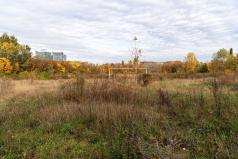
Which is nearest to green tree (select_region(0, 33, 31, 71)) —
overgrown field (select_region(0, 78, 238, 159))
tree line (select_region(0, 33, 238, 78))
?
tree line (select_region(0, 33, 238, 78))

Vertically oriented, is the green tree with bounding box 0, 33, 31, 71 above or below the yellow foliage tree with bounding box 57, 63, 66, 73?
above

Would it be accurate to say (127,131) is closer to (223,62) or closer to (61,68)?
(223,62)

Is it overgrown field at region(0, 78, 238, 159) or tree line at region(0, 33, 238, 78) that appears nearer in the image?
overgrown field at region(0, 78, 238, 159)

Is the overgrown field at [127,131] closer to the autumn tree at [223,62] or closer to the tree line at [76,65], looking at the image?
the autumn tree at [223,62]

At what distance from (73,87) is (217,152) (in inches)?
274

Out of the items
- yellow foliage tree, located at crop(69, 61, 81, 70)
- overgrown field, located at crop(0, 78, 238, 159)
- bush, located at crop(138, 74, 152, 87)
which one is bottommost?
overgrown field, located at crop(0, 78, 238, 159)

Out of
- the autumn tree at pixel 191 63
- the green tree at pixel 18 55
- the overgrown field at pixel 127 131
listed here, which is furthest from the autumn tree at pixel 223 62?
the green tree at pixel 18 55

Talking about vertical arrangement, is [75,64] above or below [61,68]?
above

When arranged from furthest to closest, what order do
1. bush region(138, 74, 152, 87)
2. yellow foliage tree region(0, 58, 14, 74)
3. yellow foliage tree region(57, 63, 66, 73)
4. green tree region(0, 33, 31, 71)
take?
1. yellow foliage tree region(57, 63, 66, 73)
2. green tree region(0, 33, 31, 71)
3. yellow foliage tree region(0, 58, 14, 74)
4. bush region(138, 74, 152, 87)

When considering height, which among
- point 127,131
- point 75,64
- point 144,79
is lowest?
point 127,131

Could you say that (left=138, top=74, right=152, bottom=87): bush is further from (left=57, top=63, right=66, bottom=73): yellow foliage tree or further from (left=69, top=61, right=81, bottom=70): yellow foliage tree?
(left=69, top=61, right=81, bottom=70): yellow foliage tree

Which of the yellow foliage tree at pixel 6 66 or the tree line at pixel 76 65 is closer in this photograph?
the tree line at pixel 76 65

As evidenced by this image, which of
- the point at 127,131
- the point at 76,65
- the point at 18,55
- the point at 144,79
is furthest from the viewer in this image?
the point at 76,65

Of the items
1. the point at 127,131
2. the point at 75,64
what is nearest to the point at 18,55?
the point at 75,64
